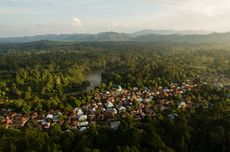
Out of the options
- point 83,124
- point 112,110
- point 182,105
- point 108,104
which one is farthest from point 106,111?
point 182,105

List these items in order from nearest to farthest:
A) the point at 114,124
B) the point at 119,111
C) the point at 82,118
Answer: the point at 114,124 < the point at 82,118 < the point at 119,111

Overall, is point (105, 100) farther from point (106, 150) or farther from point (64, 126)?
point (106, 150)

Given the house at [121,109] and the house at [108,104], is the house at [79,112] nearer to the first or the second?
the house at [108,104]

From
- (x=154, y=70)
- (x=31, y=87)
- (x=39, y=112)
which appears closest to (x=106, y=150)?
(x=39, y=112)

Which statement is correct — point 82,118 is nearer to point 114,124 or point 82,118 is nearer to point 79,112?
point 79,112

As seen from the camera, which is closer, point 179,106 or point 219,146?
point 219,146

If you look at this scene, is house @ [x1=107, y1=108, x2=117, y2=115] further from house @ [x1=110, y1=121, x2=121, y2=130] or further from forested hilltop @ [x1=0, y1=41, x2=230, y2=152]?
house @ [x1=110, y1=121, x2=121, y2=130]

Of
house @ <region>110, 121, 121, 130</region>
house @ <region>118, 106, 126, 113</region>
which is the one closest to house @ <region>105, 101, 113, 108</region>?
house @ <region>118, 106, 126, 113</region>

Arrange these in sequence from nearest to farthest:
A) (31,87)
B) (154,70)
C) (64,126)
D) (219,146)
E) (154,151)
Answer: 1. (154,151)
2. (219,146)
3. (64,126)
4. (31,87)
5. (154,70)
